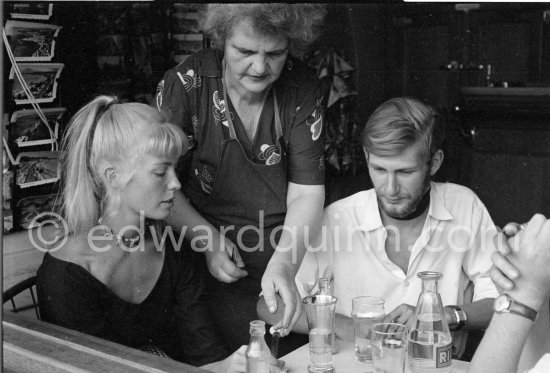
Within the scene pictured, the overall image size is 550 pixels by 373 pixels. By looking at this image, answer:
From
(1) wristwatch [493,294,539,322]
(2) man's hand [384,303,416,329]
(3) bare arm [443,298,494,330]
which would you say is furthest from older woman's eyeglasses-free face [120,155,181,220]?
(1) wristwatch [493,294,539,322]

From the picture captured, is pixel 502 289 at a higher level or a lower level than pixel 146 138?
lower

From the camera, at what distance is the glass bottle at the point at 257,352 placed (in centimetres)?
183

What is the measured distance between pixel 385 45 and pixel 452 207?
1.39ft

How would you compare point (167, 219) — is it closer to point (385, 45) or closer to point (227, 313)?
point (227, 313)

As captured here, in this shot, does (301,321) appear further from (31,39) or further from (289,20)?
(31,39)

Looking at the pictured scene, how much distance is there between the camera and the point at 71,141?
81.4 inches

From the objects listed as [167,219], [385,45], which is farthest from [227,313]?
[385,45]

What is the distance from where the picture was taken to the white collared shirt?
1.76 meters

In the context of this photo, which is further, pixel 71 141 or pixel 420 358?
pixel 71 141

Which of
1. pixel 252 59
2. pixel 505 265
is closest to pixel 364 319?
pixel 505 265

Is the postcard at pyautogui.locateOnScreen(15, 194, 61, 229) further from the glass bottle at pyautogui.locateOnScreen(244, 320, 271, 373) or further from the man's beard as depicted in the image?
the man's beard

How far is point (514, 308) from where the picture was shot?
1.54 meters

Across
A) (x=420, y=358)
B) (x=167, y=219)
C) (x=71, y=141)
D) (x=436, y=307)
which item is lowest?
(x=420, y=358)

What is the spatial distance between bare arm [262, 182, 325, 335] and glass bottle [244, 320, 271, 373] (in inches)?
3.7
